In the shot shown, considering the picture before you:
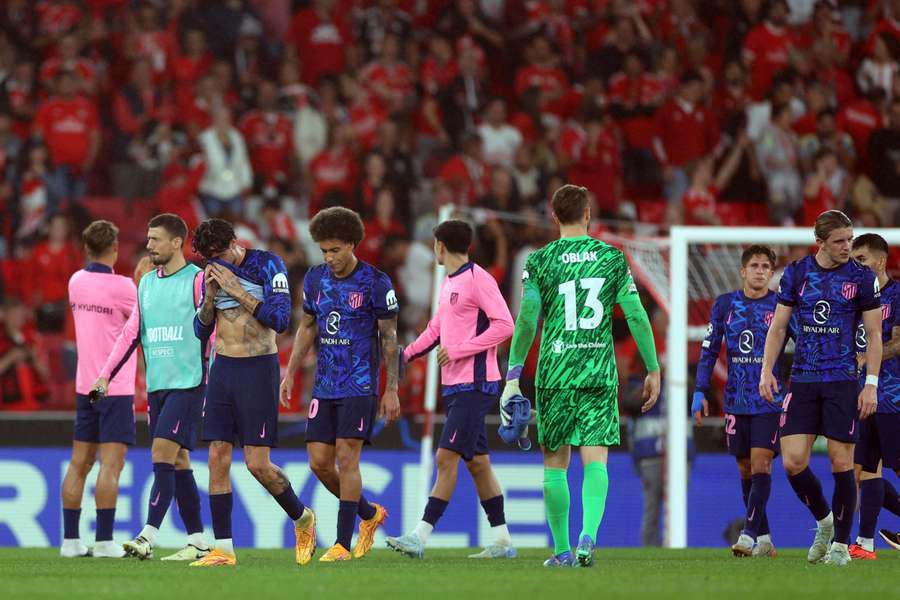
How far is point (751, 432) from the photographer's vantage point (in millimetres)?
11133

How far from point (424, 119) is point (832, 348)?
11654 millimetres

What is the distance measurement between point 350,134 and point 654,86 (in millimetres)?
4563

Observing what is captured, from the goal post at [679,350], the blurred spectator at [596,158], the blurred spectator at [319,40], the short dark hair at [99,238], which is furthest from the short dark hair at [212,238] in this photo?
the blurred spectator at [319,40]

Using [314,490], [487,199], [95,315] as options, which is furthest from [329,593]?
[487,199]

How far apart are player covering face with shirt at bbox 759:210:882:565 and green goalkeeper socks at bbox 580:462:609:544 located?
4.60ft

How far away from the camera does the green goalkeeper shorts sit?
8711 mm

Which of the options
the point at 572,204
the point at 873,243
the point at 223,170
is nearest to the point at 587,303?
the point at 572,204

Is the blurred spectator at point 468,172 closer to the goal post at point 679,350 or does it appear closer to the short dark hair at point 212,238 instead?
the goal post at point 679,350

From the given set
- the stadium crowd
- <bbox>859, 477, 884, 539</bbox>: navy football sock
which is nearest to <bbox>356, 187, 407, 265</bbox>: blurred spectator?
the stadium crowd

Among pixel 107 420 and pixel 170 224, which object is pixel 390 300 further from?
pixel 107 420

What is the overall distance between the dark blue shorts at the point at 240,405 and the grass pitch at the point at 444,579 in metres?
0.85

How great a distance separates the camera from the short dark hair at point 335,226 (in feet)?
31.1

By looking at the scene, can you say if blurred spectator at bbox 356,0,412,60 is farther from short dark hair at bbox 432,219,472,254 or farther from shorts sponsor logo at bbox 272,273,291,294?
shorts sponsor logo at bbox 272,273,291,294

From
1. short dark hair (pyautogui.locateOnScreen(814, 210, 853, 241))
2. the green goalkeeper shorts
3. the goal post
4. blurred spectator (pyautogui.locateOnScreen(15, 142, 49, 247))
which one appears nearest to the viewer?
the green goalkeeper shorts
